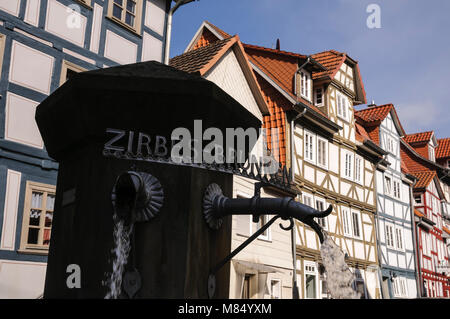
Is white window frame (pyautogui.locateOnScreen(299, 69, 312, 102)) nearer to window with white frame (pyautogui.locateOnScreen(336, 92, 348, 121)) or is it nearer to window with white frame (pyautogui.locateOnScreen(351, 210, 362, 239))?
window with white frame (pyautogui.locateOnScreen(336, 92, 348, 121))

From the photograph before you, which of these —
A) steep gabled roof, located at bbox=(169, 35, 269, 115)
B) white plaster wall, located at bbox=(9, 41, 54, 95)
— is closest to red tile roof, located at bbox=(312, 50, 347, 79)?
steep gabled roof, located at bbox=(169, 35, 269, 115)

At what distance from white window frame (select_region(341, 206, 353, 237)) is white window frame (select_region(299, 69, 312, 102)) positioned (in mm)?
4631

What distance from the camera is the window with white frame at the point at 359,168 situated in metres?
21.1

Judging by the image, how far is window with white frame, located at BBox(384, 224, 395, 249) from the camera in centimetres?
2319

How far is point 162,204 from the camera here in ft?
8.80

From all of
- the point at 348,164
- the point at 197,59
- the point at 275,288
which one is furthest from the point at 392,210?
the point at 197,59

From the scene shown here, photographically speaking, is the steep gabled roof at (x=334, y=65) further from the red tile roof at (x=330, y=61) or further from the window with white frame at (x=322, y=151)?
the window with white frame at (x=322, y=151)

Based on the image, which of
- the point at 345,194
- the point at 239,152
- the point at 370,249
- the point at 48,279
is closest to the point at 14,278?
the point at 48,279

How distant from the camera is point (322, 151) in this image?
18.8 metres

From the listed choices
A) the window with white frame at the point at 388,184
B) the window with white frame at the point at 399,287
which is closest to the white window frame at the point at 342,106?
the window with white frame at the point at 388,184

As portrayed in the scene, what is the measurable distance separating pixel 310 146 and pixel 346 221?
3.70 m

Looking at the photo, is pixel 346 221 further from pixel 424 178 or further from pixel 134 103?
pixel 134 103

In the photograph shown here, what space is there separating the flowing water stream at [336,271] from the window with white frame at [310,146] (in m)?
14.5

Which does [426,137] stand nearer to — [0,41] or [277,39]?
[277,39]
